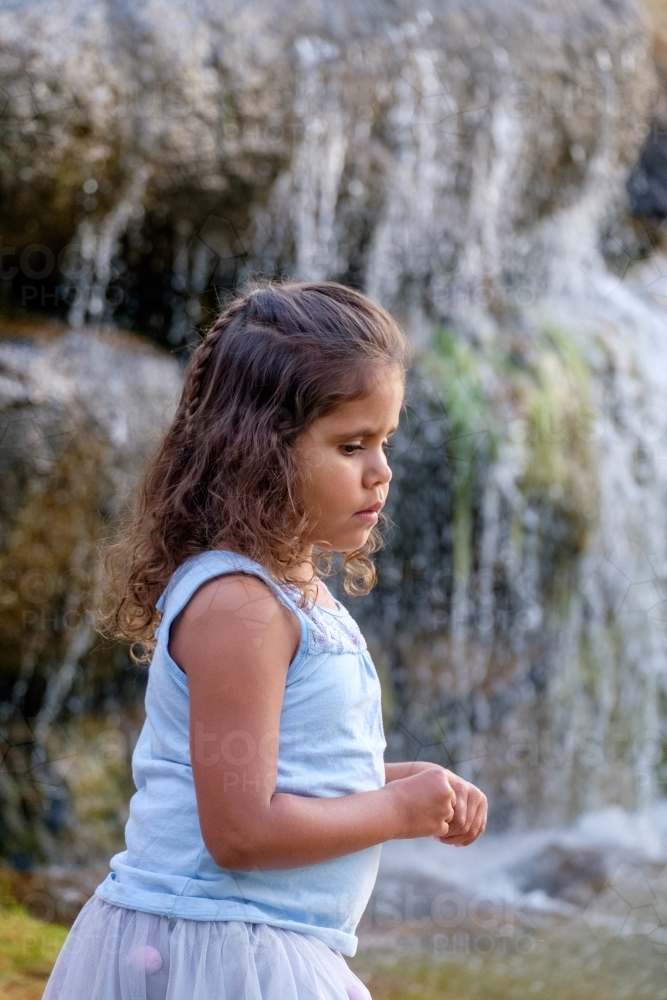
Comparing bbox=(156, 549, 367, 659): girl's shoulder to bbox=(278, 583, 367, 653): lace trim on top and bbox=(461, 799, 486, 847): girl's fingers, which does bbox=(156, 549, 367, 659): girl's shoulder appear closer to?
bbox=(278, 583, 367, 653): lace trim on top

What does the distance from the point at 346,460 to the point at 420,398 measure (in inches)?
124

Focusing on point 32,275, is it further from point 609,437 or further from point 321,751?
point 321,751

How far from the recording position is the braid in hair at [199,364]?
134cm

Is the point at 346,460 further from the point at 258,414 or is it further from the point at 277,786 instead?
the point at 277,786

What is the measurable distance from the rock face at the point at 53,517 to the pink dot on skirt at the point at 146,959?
220 centimetres

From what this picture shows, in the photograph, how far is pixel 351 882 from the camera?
1.24 m

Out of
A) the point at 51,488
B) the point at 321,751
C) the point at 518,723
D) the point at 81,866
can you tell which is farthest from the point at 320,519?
the point at 518,723

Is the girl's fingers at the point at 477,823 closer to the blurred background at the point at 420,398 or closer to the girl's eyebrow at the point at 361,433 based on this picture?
the girl's eyebrow at the point at 361,433

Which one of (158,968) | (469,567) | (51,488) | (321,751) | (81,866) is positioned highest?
(321,751)

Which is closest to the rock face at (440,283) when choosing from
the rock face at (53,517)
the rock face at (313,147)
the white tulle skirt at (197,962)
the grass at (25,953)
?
the rock face at (313,147)

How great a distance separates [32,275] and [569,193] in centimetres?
291

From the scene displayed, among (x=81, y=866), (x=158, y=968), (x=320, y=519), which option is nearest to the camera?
(x=158, y=968)

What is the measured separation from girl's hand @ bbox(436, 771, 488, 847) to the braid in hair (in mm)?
507

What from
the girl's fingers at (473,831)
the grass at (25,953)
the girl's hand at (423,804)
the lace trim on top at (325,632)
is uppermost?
the lace trim on top at (325,632)
